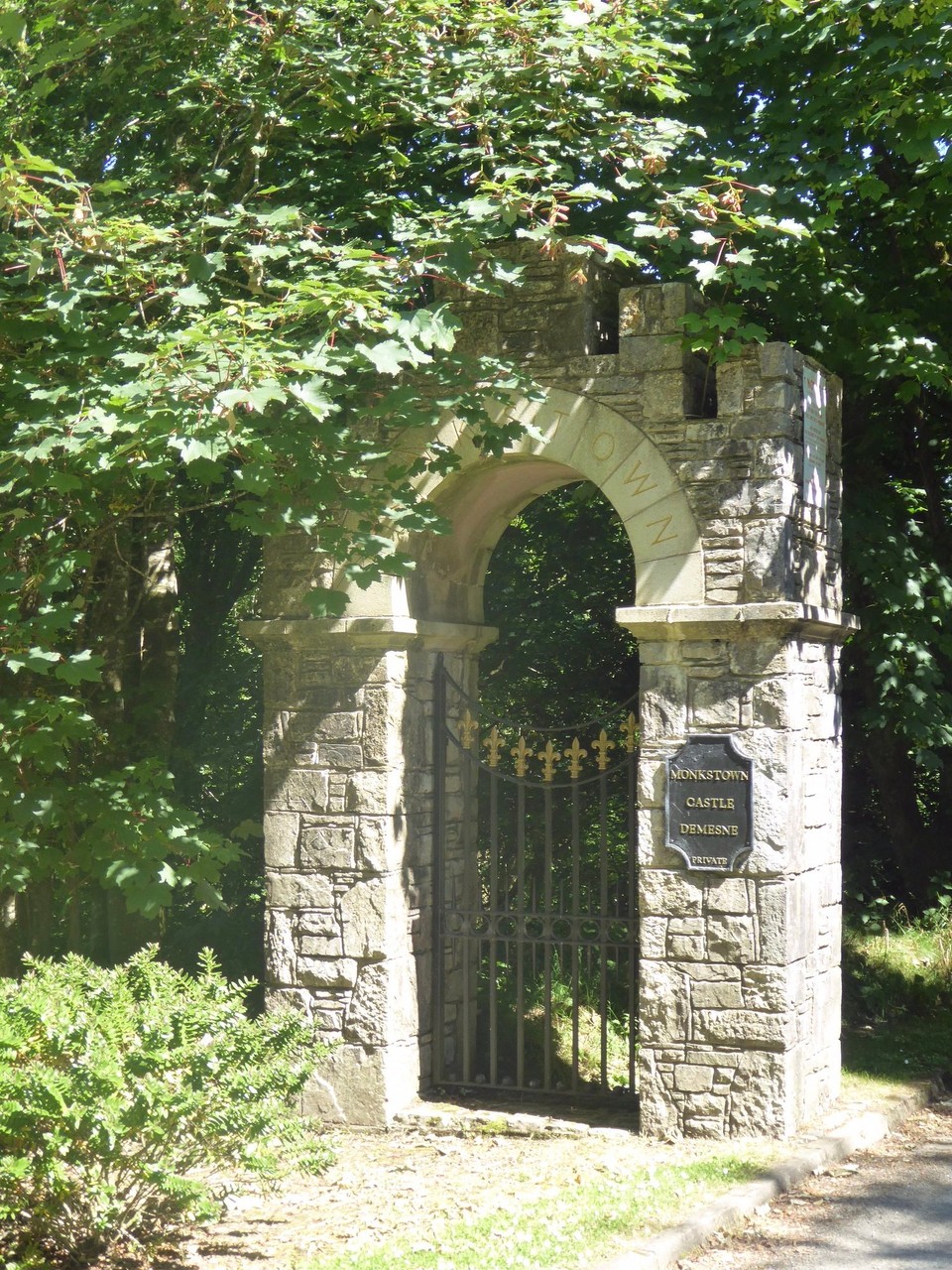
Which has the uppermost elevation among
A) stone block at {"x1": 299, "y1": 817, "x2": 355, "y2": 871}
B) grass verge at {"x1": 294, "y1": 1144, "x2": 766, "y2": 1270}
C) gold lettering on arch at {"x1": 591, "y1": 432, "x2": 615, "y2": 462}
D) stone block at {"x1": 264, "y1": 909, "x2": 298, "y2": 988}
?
gold lettering on arch at {"x1": 591, "y1": 432, "x2": 615, "y2": 462}

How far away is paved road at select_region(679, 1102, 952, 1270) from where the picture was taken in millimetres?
4848

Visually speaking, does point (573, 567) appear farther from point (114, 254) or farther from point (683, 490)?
point (114, 254)

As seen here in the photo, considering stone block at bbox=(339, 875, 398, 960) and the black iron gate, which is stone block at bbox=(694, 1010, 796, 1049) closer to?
the black iron gate

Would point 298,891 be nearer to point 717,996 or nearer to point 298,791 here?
point 298,791

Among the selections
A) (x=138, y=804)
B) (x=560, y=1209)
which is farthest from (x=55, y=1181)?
(x=138, y=804)

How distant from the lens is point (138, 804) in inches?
245

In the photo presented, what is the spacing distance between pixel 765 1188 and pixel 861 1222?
368mm

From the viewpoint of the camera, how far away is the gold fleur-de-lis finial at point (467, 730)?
7075 millimetres

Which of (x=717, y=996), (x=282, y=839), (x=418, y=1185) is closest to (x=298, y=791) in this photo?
(x=282, y=839)

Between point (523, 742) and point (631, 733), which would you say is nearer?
point (631, 733)

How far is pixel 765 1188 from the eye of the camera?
5.37 m

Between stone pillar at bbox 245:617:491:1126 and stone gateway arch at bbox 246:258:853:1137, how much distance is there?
0.01 metres

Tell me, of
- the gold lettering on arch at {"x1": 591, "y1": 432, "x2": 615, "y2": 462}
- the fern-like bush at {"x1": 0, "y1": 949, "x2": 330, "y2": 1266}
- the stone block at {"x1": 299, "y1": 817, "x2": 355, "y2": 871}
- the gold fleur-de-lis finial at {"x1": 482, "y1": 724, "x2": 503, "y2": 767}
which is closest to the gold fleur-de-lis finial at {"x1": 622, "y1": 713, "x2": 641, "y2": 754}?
the gold fleur-de-lis finial at {"x1": 482, "y1": 724, "x2": 503, "y2": 767}

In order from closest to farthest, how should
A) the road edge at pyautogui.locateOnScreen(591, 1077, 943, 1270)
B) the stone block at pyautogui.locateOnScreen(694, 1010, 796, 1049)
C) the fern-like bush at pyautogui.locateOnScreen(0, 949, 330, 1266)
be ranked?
the fern-like bush at pyautogui.locateOnScreen(0, 949, 330, 1266) < the road edge at pyautogui.locateOnScreen(591, 1077, 943, 1270) < the stone block at pyautogui.locateOnScreen(694, 1010, 796, 1049)
